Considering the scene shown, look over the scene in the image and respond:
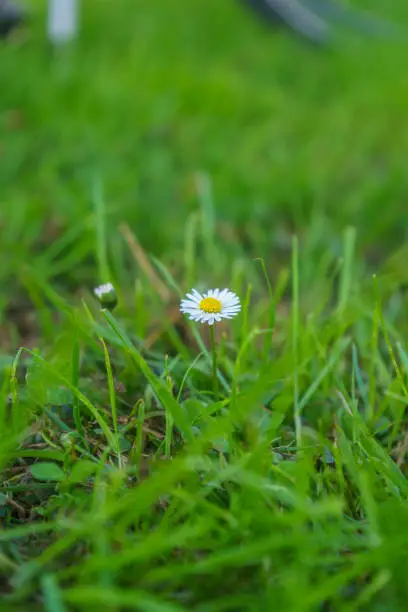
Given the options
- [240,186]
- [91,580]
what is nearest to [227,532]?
[91,580]

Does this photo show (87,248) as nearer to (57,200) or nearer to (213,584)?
(57,200)

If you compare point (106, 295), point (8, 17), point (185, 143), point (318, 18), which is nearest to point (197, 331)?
point (106, 295)

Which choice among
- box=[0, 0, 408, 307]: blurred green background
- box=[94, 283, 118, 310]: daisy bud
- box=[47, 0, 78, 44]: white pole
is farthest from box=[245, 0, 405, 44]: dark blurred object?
box=[94, 283, 118, 310]: daisy bud

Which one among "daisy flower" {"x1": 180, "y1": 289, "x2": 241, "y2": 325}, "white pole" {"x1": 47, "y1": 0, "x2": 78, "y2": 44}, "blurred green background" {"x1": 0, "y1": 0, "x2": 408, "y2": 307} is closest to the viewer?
"daisy flower" {"x1": 180, "y1": 289, "x2": 241, "y2": 325}

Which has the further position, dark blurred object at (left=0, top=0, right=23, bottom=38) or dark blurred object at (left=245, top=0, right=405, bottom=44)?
dark blurred object at (left=245, top=0, right=405, bottom=44)

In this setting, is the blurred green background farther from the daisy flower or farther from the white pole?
the daisy flower

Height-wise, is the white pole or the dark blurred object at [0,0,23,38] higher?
the dark blurred object at [0,0,23,38]

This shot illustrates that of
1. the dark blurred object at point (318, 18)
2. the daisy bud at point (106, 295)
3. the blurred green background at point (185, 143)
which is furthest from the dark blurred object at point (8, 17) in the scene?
the daisy bud at point (106, 295)
